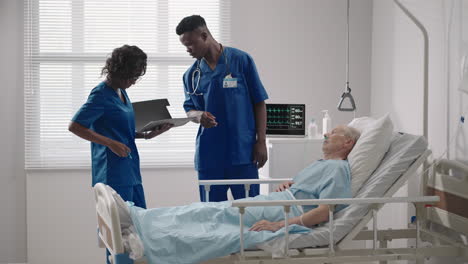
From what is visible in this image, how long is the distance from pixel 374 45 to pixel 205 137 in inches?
71.4

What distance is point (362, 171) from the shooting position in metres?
2.51

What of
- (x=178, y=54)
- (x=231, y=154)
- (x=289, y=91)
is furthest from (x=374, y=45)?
(x=231, y=154)

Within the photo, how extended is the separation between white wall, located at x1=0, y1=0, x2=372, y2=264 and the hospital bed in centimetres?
176

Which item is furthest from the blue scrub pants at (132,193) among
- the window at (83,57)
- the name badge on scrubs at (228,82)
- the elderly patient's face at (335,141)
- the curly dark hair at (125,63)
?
the window at (83,57)

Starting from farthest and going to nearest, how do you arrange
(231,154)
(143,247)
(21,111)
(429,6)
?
(21,111) < (429,6) < (231,154) < (143,247)

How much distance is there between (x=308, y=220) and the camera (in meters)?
2.35

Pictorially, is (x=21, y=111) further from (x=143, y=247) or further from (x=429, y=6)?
(x=429, y=6)

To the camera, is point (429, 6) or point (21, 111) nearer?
point (429, 6)

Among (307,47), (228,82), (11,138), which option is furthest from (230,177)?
(11,138)

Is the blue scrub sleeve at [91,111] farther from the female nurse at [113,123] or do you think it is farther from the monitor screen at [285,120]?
the monitor screen at [285,120]

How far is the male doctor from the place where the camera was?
3.07 m

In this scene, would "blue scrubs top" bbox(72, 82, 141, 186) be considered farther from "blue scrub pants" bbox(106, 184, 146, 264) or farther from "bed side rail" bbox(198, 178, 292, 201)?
"bed side rail" bbox(198, 178, 292, 201)

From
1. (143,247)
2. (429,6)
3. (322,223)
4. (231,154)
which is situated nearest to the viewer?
(143,247)

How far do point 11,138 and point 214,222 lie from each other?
2.33 metres
